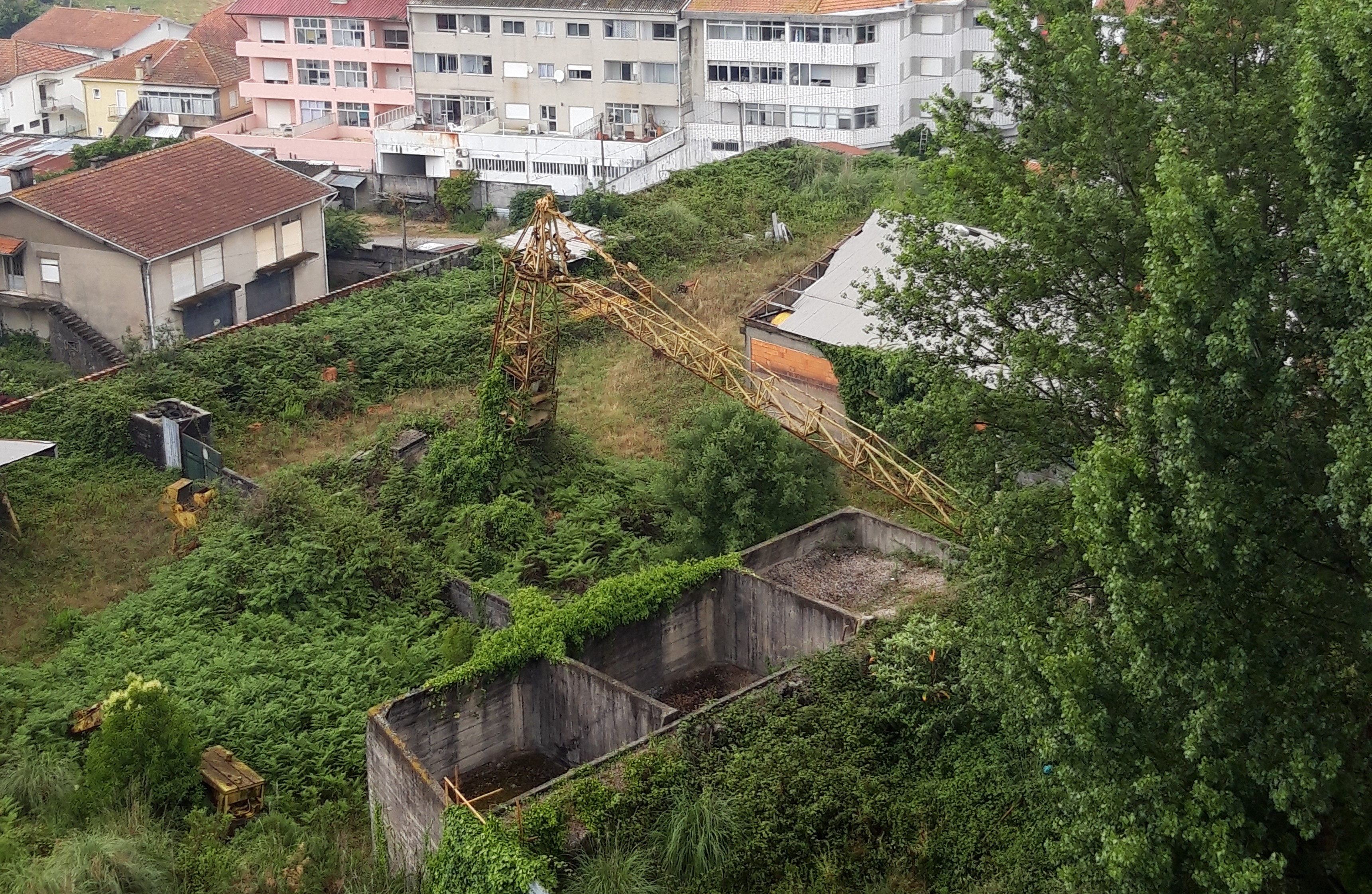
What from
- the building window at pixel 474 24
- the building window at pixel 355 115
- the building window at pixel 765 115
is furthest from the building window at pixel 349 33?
the building window at pixel 765 115

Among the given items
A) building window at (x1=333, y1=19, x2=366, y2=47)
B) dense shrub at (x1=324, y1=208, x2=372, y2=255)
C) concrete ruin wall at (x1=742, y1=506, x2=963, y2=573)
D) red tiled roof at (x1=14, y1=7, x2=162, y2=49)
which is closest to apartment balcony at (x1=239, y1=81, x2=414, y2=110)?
building window at (x1=333, y1=19, x2=366, y2=47)

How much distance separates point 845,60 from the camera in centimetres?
5128

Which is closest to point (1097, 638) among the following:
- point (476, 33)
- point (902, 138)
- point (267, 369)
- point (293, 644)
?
point (293, 644)

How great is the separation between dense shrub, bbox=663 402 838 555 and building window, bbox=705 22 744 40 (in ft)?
99.7

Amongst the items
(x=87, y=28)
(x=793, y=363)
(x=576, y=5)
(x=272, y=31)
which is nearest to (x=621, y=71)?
(x=576, y=5)

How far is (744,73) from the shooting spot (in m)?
52.9

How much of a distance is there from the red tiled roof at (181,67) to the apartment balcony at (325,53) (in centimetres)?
369

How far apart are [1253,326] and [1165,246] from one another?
1.08 m

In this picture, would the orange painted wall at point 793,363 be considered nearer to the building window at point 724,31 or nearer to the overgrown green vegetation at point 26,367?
the overgrown green vegetation at point 26,367

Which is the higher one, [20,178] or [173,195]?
[20,178]

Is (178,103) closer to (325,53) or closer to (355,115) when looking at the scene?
(325,53)

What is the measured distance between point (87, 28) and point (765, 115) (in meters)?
40.9

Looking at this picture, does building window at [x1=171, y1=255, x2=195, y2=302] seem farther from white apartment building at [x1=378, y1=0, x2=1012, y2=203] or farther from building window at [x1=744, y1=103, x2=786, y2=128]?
building window at [x1=744, y1=103, x2=786, y2=128]

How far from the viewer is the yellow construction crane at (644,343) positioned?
24188 mm
